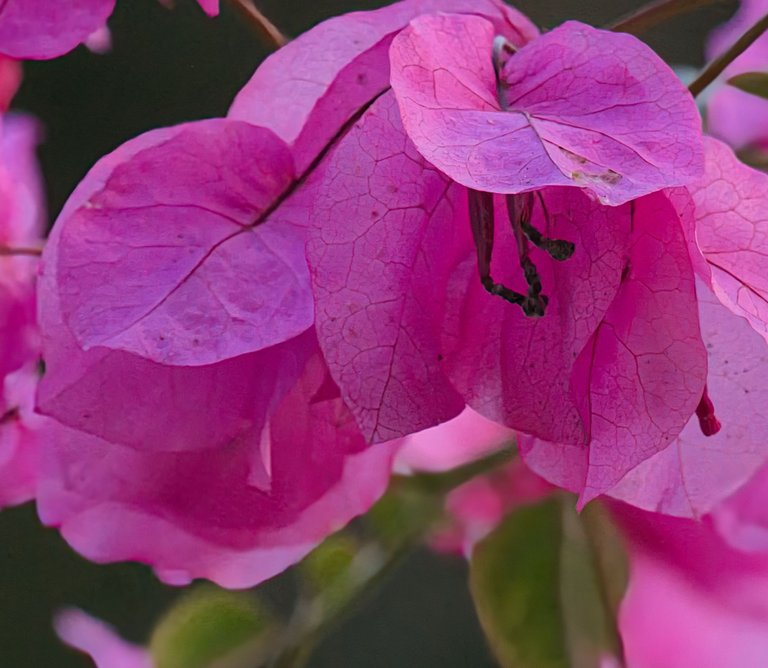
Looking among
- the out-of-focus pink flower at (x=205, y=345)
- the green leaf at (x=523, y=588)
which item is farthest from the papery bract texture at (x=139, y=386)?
the green leaf at (x=523, y=588)

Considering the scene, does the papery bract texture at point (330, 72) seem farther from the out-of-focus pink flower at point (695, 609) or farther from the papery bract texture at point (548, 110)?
the out-of-focus pink flower at point (695, 609)

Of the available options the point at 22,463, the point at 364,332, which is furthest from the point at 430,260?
the point at 22,463

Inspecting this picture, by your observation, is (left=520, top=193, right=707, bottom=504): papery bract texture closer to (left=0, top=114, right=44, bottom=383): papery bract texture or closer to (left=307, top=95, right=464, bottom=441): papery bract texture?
(left=307, top=95, right=464, bottom=441): papery bract texture

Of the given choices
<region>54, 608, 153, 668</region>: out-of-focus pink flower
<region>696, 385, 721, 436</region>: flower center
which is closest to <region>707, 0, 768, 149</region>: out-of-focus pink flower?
<region>696, 385, 721, 436</region>: flower center

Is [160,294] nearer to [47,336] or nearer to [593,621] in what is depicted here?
[47,336]

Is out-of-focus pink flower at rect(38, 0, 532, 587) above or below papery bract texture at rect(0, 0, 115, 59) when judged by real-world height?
below

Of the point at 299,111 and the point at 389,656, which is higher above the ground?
the point at 299,111
